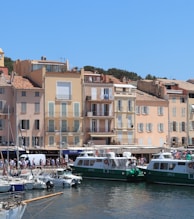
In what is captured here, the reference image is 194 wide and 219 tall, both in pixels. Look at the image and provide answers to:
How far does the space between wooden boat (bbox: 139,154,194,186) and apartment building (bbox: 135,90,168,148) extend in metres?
25.5

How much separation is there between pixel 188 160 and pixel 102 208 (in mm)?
20064

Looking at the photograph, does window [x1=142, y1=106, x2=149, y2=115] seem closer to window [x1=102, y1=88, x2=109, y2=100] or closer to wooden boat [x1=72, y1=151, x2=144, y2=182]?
window [x1=102, y1=88, x2=109, y2=100]

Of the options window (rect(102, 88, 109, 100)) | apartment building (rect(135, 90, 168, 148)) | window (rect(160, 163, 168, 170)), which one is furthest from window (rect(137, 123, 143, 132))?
window (rect(160, 163, 168, 170))

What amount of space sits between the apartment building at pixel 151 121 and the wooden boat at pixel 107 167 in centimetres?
1937

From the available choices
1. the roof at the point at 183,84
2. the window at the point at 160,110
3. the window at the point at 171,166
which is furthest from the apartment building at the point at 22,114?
the roof at the point at 183,84

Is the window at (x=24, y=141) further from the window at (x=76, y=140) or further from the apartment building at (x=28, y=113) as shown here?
the window at (x=76, y=140)

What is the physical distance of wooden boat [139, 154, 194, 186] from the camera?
65250mm

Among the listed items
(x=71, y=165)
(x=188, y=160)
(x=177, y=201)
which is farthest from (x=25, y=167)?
(x=177, y=201)

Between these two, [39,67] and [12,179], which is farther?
[39,67]

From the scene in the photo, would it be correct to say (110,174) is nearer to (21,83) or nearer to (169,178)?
(169,178)

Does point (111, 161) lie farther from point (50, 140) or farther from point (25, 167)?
point (50, 140)

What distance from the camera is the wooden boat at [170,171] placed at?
65.2m

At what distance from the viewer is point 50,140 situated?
87.9 meters

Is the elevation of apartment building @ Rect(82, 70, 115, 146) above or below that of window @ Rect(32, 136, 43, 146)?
above
